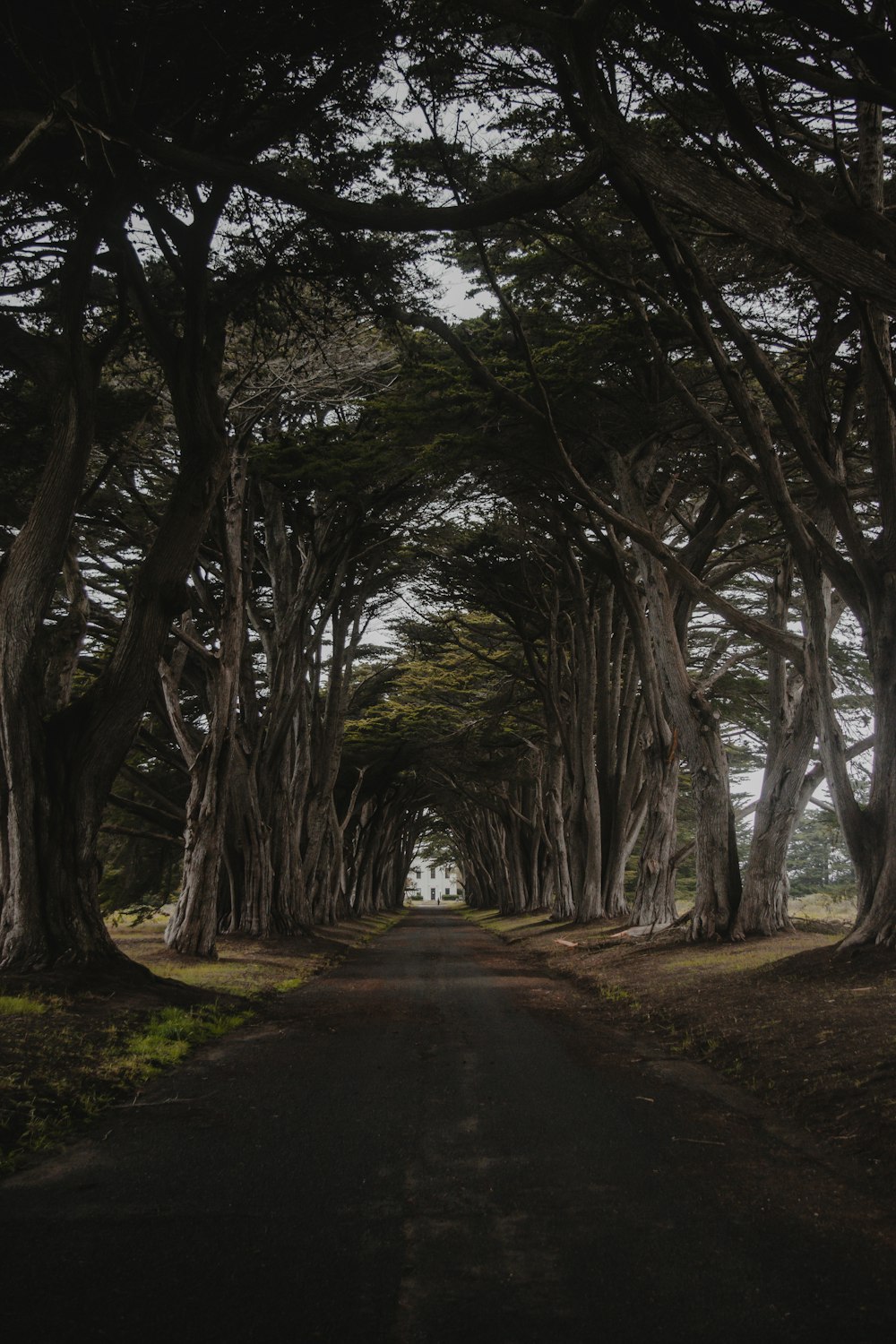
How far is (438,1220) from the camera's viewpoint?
368 centimetres

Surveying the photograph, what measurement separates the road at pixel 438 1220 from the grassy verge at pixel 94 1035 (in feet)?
0.84

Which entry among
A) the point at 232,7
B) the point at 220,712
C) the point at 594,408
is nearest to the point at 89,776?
the point at 220,712

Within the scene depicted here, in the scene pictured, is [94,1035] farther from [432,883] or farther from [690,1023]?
[432,883]

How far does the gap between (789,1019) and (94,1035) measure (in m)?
5.40

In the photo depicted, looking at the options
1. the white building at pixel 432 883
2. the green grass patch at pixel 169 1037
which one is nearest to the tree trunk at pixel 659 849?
the green grass patch at pixel 169 1037

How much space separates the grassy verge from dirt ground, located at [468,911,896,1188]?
3913 millimetres

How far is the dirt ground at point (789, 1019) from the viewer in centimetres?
514

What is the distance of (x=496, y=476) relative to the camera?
15672mm

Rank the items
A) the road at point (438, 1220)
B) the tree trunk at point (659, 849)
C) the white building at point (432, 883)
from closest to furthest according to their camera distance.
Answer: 1. the road at point (438, 1220)
2. the tree trunk at point (659, 849)
3. the white building at point (432, 883)

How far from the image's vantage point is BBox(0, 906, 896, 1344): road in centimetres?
285

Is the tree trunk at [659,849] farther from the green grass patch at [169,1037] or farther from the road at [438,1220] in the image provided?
the road at [438,1220]

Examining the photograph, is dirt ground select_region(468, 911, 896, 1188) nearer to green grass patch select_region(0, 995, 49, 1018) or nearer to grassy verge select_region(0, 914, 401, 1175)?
grassy verge select_region(0, 914, 401, 1175)

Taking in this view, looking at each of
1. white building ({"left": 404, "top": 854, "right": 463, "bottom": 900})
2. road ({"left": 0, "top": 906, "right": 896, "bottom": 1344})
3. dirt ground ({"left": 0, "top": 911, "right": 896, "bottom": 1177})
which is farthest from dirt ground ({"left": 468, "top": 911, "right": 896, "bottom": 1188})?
white building ({"left": 404, "top": 854, "right": 463, "bottom": 900})

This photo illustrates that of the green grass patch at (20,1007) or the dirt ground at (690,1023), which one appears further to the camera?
the green grass patch at (20,1007)
